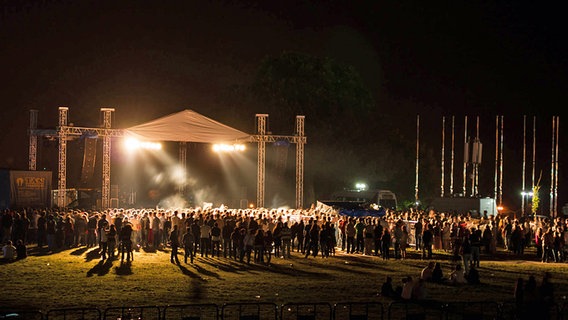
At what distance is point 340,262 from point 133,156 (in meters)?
29.7

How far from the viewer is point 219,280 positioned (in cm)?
1912

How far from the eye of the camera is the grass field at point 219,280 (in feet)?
52.9

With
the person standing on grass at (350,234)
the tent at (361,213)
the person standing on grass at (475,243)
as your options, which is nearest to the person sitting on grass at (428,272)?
the person standing on grass at (475,243)

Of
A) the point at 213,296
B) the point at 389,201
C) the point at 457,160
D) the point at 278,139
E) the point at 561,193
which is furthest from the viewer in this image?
the point at 457,160

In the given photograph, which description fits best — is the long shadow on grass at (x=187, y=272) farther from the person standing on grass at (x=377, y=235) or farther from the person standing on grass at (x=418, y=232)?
the person standing on grass at (x=418, y=232)

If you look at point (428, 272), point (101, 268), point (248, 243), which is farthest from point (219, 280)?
point (428, 272)

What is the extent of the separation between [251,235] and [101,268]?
185 inches

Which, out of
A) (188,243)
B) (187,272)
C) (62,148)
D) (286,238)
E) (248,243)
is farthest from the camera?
(62,148)

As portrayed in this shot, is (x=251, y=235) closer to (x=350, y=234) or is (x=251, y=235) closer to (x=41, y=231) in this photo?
(x=350, y=234)

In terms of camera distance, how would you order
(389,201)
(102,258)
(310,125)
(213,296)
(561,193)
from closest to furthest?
(213,296)
(102,258)
(389,201)
(310,125)
(561,193)

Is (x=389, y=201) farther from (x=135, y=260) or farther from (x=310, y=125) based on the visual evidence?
(x=135, y=260)

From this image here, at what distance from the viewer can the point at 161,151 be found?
2133 inches

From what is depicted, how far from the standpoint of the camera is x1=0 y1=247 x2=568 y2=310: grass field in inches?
635

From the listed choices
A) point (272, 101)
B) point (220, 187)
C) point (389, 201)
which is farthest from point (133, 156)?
point (389, 201)
